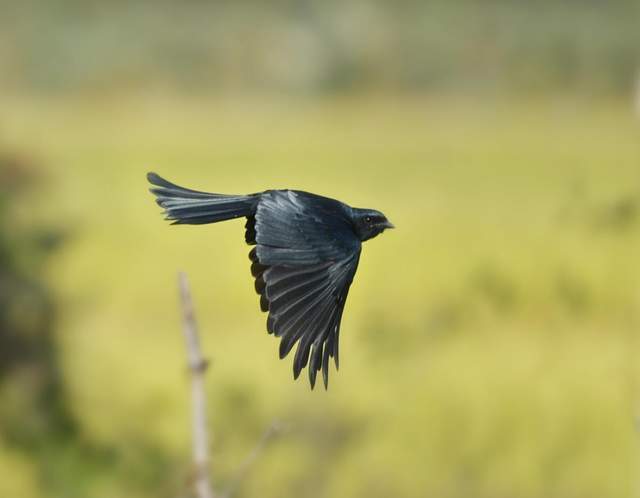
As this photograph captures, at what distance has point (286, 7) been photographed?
5258 mm

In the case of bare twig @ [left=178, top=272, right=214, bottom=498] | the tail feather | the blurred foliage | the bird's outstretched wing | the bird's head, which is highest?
the blurred foliage

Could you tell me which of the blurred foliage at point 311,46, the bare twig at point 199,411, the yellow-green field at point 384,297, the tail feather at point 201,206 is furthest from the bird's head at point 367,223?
the blurred foliage at point 311,46

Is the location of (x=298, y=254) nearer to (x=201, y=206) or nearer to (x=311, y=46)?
(x=201, y=206)

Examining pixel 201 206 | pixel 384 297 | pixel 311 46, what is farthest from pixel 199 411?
pixel 311 46

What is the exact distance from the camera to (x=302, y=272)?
173 centimetres

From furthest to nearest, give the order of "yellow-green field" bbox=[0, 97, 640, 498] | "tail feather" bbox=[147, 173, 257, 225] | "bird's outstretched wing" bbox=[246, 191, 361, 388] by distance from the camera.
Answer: "yellow-green field" bbox=[0, 97, 640, 498]
"tail feather" bbox=[147, 173, 257, 225]
"bird's outstretched wing" bbox=[246, 191, 361, 388]

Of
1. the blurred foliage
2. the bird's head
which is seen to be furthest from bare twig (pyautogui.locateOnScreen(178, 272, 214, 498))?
the blurred foliage

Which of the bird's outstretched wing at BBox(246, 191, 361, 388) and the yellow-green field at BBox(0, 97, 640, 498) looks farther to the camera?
the yellow-green field at BBox(0, 97, 640, 498)

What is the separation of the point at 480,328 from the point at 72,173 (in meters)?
2.11

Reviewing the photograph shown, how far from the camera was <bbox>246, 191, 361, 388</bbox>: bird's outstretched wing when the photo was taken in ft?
5.44

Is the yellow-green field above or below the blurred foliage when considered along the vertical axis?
below

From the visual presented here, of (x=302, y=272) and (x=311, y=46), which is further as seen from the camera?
(x=311, y=46)

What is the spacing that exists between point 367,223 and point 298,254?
0.76 ft

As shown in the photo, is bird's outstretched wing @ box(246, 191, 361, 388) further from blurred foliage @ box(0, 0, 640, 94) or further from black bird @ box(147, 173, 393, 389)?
blurred foliage @ box(0, 0, 640, 94)
